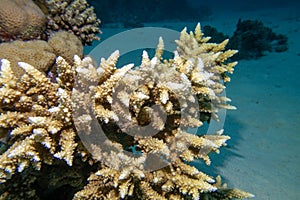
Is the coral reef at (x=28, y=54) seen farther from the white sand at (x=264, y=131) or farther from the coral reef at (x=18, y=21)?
the white sand at (x=264, y=131)

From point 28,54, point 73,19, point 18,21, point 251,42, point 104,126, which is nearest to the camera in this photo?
point 104,126

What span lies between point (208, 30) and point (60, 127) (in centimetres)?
1077

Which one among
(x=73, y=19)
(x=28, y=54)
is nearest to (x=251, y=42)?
(x=73, y=19)

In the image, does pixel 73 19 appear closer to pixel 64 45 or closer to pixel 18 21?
pixel 64 45

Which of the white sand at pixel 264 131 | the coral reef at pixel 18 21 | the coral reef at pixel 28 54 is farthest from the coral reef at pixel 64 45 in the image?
the white sand at pixel 264 131

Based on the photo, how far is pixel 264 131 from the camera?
5.55 meters

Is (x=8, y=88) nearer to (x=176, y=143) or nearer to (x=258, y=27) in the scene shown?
(x=176, y=143)

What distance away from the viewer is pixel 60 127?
1973 millimetres

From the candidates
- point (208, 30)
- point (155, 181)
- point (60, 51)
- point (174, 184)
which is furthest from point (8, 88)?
point (208, 30)

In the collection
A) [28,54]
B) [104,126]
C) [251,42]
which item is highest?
[251,42]

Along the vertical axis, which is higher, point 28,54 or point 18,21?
point 18,21

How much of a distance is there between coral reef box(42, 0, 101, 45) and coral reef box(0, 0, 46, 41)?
12.4 inches

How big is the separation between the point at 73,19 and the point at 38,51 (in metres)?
1.17

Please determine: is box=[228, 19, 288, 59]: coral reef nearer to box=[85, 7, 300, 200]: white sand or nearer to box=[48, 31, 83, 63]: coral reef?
box=[85, 7, 300, 200]: white sand
